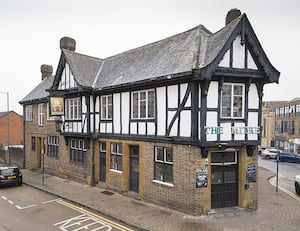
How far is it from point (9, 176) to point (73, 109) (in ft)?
20.7

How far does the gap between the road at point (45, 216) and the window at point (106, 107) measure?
18.0 feet

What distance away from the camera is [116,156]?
1531 cm

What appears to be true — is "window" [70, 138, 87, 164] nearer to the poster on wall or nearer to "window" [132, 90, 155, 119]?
"window" [132, 90, 155, 119]

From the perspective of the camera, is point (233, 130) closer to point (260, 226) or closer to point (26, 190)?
point (260, 226)

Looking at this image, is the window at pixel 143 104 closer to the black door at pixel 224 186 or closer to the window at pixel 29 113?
the black door at pixel 224 186

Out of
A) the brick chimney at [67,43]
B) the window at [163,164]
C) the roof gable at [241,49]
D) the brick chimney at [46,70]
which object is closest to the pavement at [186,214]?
the window at [163,164]

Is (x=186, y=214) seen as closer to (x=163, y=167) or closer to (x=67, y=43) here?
(x=163, y=167)

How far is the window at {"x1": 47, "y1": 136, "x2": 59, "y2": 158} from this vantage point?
20.7m

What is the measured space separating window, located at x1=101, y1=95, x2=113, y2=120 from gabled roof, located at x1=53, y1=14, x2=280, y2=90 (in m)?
0.82

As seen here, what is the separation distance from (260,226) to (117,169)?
27.5 feet

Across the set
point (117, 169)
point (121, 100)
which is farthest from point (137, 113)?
point (117, 169)

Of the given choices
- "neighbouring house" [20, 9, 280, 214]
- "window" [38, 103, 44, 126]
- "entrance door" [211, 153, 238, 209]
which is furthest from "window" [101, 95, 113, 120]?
"window" [38, 103, 44, 126]

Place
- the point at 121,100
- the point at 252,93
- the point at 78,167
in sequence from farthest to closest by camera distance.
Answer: the point at 78,167, the point at 121,100, the point at 252,93

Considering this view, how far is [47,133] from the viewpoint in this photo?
21.7 m
